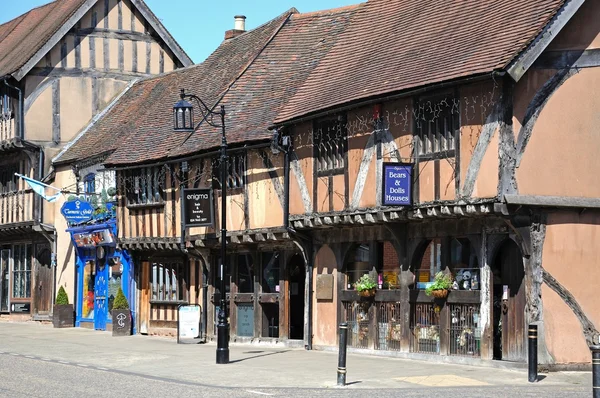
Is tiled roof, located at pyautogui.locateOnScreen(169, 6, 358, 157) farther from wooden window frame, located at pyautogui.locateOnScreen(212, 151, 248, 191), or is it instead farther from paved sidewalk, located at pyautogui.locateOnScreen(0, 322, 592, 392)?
paved sidewalk, located at pyautogui.locateOnScreen(0, 322, 592, 392)

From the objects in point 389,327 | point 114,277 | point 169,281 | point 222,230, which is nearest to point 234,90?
point 169,281

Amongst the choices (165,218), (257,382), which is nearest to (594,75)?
(257,382)

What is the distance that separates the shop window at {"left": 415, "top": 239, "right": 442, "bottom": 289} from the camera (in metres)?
22.4

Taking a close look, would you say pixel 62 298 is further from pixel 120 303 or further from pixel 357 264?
pixel 357 264

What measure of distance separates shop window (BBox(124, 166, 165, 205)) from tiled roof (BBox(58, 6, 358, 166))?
519mm

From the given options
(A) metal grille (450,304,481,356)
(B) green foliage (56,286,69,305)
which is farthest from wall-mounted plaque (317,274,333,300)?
(B) green foliage (56,286,69,305)

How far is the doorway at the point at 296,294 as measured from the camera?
2773 centimetres

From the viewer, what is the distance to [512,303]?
20578mm

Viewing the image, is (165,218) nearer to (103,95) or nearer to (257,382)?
(103,95)

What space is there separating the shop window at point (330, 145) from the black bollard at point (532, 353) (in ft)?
24.1

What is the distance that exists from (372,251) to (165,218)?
27.8ft

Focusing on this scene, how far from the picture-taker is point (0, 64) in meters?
41.1

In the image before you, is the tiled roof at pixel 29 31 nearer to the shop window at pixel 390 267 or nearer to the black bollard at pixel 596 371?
the shop window at pixel 390 267

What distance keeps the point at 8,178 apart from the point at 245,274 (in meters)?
15.9
